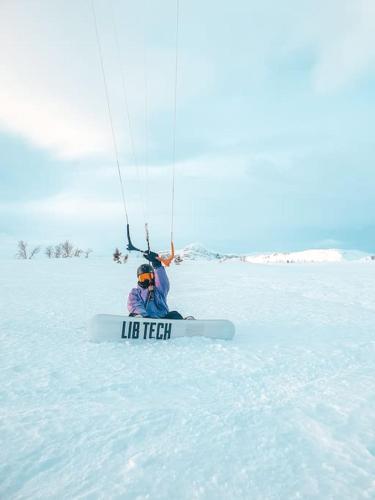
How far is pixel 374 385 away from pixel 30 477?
366 cm

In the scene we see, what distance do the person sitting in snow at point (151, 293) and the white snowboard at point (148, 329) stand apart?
49 centimetres

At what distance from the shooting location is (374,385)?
13.0ft

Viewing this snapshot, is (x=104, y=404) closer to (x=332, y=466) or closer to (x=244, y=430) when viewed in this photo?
(x=244, y=430)

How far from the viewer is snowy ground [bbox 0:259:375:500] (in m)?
2.29

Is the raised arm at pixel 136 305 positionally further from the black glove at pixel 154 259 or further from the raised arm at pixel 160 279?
the black glove at pixel 154 259

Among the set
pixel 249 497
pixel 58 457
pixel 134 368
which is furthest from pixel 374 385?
pixel 58 457

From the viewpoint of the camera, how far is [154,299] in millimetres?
7008

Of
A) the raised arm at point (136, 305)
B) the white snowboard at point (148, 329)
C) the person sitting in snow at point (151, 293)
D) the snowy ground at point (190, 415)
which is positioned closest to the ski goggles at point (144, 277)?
the person sitting in snow at point (151, 293)

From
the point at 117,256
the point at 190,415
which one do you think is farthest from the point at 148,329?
the point at 117,256

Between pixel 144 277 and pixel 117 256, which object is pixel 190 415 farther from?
pixel 117 256

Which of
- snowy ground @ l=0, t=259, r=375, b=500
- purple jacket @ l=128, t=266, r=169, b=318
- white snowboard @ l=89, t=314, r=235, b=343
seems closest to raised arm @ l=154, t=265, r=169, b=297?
purple jacket @ l=128, t=266, r=169, b=318

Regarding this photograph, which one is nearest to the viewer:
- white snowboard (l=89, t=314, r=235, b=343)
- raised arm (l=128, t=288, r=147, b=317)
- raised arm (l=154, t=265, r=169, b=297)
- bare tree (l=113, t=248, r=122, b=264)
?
white snowboard (l=89, t=314, r=235, b=343)

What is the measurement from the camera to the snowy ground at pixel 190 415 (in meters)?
2.29

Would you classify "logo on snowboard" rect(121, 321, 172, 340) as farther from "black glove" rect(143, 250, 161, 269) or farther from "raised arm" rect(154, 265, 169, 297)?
"black glove" rect(143, 250, 161, 269)
